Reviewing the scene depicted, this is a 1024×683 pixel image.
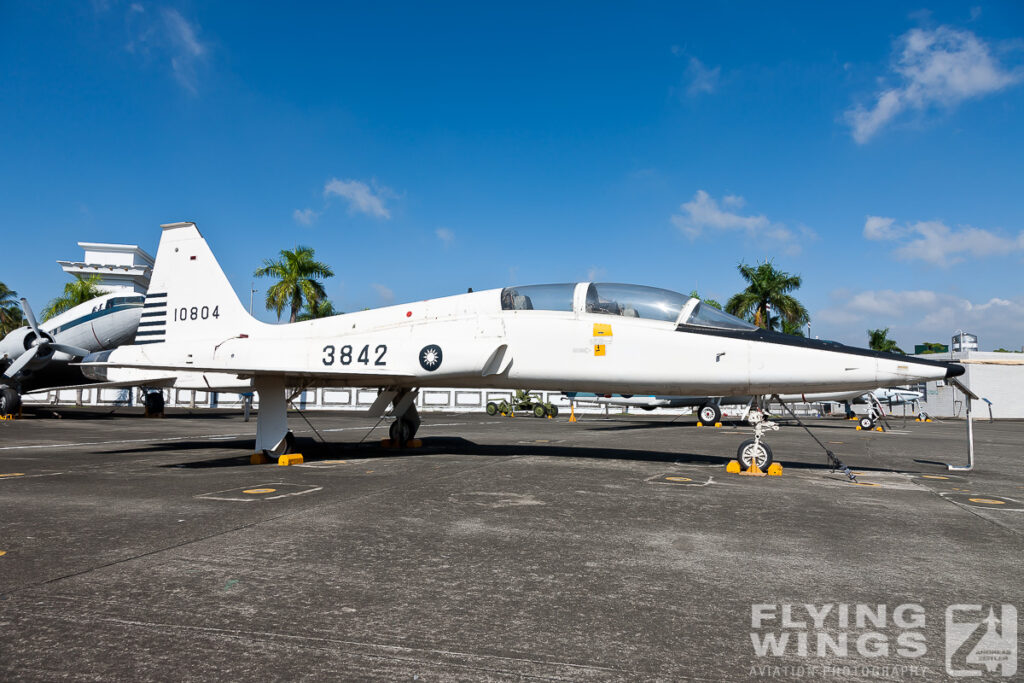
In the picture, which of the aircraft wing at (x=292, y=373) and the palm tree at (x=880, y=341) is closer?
the aircraft wing at (x=292, y=373)

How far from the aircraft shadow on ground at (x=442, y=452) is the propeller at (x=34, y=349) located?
50.4 ft

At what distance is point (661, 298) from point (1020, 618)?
654 cm

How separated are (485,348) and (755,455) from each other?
14.4 ft

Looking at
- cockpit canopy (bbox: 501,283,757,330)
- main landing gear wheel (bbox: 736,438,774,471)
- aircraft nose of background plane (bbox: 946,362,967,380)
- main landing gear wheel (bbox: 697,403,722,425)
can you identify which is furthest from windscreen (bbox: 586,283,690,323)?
main landing gear wheel (bbox: 697,403,722,425)

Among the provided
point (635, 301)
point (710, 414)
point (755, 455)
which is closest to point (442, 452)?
point (635, 301)

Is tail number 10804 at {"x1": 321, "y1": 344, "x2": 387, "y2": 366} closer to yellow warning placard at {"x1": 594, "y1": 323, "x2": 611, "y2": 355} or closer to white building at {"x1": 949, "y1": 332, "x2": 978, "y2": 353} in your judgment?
yellow warning placard at {"x1": 594, "y1": 323, "x2": 611, "y2": 355}

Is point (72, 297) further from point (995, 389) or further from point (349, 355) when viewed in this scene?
point (995, 389)

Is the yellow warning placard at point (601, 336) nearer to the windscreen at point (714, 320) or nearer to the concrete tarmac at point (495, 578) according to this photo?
the windscreen at point (714, 320)

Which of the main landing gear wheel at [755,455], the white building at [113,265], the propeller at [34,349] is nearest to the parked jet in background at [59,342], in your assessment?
the propeller at [34,349]

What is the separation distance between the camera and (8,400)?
25.9 meters

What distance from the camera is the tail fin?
12086mm

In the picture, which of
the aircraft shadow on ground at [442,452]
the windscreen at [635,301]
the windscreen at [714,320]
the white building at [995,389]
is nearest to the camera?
the windscreen at [714,320]

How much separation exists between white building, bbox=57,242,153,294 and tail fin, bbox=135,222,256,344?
7640 cm

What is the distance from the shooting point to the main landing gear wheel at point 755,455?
9.22 meters
